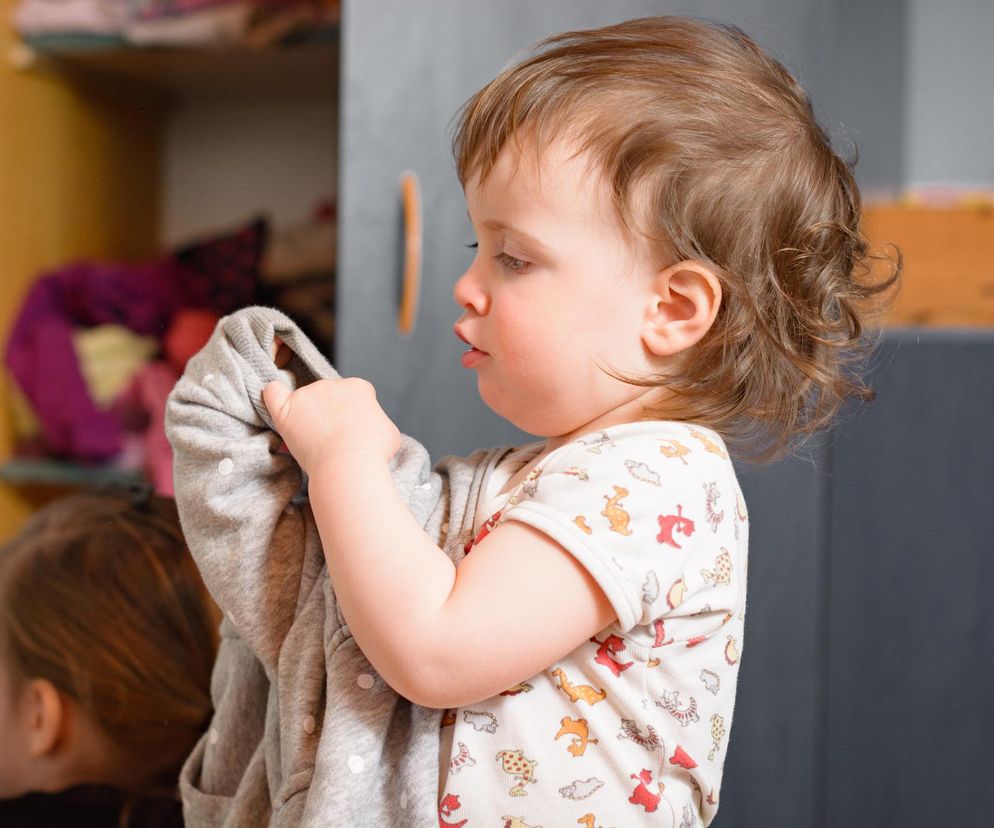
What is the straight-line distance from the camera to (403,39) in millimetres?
1037

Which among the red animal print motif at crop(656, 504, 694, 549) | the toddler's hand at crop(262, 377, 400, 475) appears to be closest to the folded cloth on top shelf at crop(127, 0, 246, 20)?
the toddler's hand at crop(262, 377, 400, 475)

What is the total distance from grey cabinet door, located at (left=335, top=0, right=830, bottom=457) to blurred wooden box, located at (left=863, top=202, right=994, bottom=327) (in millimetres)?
302

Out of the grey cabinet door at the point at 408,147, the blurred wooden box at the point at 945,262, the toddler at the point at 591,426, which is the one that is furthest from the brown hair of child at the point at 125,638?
the blurred wooden box at the point at 945,262

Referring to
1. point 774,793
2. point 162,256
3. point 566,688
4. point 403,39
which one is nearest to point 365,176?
point 403,39

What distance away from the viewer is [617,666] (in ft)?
1.66

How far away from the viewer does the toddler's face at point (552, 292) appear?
1.71 feet

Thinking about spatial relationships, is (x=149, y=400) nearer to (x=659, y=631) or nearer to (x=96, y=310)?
(x=96, y=310)

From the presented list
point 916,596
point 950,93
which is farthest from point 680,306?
point 950,93

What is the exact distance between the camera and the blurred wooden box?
1.21m

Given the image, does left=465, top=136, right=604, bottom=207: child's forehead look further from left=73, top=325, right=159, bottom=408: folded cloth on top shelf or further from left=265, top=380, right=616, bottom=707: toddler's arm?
left=73, top=325, right=159, bottom=408: folded cloth on top shelf

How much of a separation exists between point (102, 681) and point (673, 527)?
1.23 feet

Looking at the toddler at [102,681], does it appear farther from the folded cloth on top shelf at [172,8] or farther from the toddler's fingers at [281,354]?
the folded cloth on top shelf at [172,8]

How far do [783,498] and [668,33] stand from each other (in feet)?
2.42

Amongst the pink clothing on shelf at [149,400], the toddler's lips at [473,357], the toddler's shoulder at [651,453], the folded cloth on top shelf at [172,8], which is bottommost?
the pink clothing on shelf at [149,400]
